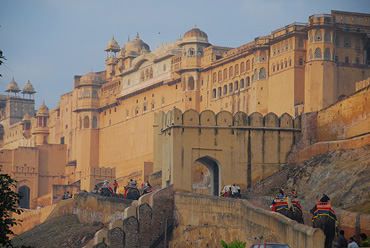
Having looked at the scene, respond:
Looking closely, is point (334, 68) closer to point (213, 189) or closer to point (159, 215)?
point (213, 189)

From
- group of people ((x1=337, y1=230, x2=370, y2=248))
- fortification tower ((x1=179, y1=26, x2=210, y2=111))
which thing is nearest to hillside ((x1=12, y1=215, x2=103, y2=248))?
group of people ((x1=337, y1=230, x2=370, y2=248))

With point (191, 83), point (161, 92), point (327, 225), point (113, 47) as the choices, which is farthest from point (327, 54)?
point (113, 47)

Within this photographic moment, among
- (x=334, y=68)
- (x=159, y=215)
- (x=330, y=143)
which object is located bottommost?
(x=159, y=215)

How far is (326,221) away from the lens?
71.2 feet

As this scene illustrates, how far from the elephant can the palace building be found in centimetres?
3005

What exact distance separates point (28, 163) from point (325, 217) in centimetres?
6618

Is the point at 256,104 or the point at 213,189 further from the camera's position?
the point at 256,104

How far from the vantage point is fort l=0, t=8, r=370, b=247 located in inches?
1422

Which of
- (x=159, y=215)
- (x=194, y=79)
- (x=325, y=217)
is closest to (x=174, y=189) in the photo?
(x=159, y=215)

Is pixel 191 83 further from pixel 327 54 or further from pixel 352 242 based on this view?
pixel 352 242

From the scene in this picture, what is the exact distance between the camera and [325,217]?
21.8 meters

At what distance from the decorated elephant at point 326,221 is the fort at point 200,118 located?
0.82 m

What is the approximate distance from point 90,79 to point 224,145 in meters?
52.1

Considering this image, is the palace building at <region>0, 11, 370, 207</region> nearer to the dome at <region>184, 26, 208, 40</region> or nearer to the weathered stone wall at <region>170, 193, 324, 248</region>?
the dome at <region>184, 26, 208, 40</region>
